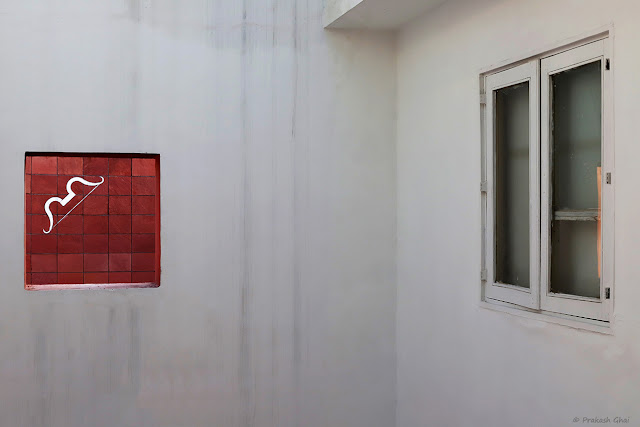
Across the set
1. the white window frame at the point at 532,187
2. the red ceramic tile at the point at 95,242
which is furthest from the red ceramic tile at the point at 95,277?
the white window frame at the point at 532,187

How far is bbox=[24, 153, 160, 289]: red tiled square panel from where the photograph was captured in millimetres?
8273

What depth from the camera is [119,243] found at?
8.48 metres

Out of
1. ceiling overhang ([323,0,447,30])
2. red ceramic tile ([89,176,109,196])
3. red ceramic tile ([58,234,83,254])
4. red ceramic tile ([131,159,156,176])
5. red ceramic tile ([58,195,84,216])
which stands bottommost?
red ceramic tile ([58,234,83,254])

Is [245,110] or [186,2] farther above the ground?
[186,2]

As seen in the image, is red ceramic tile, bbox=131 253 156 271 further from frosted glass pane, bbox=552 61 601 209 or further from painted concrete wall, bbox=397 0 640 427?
frosted glass pane, bbox=552 61 601 209

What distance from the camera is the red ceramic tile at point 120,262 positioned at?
336 inches

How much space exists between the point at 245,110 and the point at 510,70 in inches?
68.1

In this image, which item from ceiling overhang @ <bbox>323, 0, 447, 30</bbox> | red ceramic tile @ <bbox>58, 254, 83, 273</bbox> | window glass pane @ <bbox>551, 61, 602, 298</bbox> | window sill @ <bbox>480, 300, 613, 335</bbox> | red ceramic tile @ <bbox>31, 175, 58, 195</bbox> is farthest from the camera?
red ceramic tile @ <bbox>58, 254, 83, 273</bbox>

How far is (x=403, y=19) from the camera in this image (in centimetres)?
466

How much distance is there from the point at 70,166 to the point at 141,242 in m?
1.14

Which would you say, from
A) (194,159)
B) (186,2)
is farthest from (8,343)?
(186,2)

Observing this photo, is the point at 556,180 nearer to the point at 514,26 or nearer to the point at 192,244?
the point at 514,26

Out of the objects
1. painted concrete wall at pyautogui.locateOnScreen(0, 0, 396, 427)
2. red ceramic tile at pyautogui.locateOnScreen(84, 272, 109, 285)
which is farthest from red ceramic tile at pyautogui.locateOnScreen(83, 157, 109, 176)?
painted concrete wall at pyautogui.locateOnScreen(0, 0, 396, 427)

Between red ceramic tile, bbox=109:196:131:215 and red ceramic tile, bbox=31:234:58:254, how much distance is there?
0.73m
